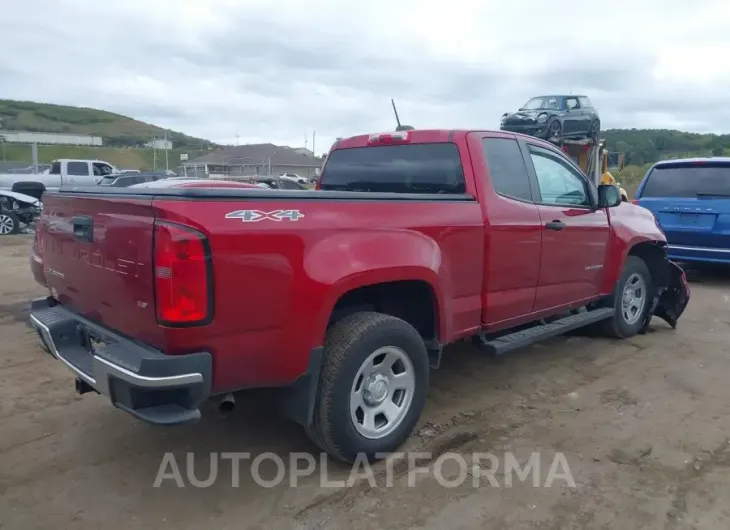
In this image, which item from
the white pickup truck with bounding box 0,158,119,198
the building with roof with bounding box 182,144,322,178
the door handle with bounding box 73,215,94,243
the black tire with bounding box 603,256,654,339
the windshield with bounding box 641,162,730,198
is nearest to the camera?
the door handle with bounding box 73,215,94,243

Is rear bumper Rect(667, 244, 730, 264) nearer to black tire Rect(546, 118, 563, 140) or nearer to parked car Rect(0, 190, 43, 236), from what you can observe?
black tire Rect(546, 118, 563, 140)

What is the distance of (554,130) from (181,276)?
541 inches

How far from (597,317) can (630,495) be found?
2432mm

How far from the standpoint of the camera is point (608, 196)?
5.27m

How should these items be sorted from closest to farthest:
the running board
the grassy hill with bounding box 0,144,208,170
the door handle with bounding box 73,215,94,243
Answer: the door handle with bounding box 73,215,94,243 < the running board < the grassy hill with bounding box 0,144,208,170

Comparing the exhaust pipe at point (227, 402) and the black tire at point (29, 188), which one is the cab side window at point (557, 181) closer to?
the exhaust pipe at point (227, 402)

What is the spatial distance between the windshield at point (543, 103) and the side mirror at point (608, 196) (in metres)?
10.8

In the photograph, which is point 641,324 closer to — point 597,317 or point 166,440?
point 597,317

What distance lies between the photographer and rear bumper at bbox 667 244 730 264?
334 inches

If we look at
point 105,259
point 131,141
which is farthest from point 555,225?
point 131,141

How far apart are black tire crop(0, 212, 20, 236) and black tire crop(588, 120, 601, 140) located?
14084mm

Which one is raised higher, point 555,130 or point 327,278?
point 555,130

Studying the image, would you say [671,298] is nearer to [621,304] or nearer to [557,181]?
[621,304]

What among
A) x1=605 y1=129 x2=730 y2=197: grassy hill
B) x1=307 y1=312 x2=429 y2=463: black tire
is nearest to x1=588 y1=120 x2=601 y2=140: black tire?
x1=307 y1=312 x2=429 y2=463: black tire
